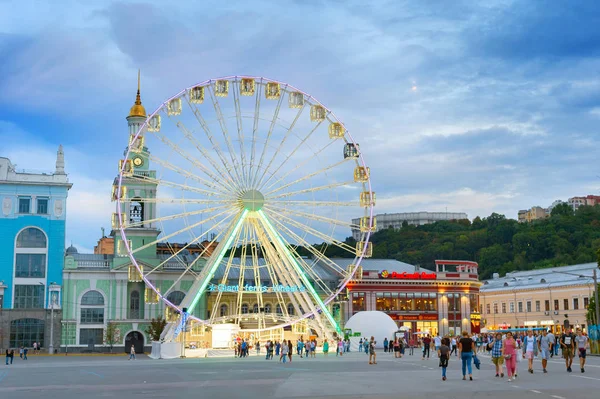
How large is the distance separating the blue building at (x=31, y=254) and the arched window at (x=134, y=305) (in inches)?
324

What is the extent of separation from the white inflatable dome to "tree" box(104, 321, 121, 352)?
87.7 ft

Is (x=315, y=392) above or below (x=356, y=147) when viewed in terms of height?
below

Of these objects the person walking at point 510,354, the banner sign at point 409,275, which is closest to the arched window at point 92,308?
the banner sign at point 409,275

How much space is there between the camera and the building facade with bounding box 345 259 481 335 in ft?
378

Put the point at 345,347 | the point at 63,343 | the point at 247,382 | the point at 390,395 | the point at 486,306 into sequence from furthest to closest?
the point at 486,306
the point at 63,343
the point at 345,347
the point at 247,382
the point at 390,395

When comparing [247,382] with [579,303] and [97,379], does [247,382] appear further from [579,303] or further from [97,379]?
[579,303]

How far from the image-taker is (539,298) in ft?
380

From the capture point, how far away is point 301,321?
77500 mm

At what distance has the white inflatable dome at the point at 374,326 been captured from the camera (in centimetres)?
8931

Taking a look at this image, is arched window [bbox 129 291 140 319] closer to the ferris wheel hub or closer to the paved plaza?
the ferris wheel hub

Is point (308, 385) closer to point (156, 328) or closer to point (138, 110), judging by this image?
point (156, 328)

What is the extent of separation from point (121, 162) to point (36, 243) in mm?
33064

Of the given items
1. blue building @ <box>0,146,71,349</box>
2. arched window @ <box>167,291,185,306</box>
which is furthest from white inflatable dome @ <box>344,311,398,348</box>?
blue building @ <box>0,146,71,349</box>

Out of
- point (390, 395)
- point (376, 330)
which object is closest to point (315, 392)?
point (390, 395)
